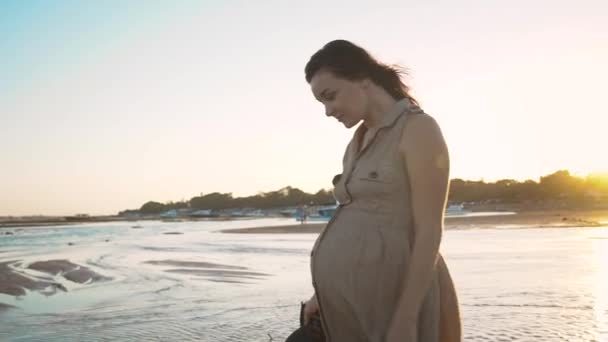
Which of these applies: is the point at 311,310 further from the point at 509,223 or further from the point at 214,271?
the point at 509,223

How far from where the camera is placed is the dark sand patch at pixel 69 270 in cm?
1464

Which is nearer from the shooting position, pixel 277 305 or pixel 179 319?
pixel 179 319

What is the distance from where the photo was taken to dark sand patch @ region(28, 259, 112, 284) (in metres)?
14.6

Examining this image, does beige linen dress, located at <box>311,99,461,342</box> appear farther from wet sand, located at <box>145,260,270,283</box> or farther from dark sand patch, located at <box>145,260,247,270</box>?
dark sand patch, located at <box>145,260,247,270</box>

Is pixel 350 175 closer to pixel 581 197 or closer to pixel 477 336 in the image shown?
pixel 477 336

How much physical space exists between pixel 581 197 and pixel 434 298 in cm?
9018

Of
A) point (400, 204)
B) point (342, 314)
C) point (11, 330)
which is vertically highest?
point (400, 204)

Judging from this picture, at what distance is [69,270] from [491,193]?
100957 millimetres

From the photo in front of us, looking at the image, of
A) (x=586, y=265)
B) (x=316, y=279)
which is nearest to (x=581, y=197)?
(x=586, y=265)

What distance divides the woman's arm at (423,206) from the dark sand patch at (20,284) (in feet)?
38.5

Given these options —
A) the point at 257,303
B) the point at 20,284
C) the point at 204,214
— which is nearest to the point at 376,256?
the point at 257,303

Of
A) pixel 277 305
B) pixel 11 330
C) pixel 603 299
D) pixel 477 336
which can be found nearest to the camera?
pixel 477 336

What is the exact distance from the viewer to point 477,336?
6.89 m

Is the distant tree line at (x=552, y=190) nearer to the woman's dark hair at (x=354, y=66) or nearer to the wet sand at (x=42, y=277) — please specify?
the wet sand at (x=42, y=277)
